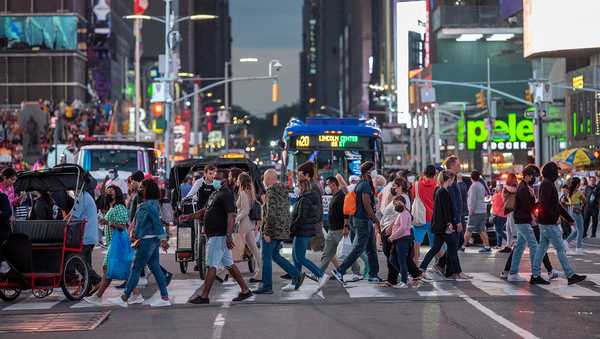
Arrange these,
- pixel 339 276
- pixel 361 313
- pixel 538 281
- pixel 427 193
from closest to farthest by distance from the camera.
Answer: pixel 361 313 → pixel 538 281 → pixel 339 276 → pixel 427 193

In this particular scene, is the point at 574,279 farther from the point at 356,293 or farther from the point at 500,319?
the point at 500,319

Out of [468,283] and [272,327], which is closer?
[272,327]

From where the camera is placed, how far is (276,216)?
707 inches

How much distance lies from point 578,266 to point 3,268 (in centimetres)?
1102

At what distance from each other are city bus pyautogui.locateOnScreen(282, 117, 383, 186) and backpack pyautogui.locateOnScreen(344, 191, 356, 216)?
50.3ft

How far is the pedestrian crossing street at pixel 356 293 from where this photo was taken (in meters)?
17.4

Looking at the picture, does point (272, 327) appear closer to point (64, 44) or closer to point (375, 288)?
point (375, 288)

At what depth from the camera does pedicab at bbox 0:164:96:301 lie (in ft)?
57.2

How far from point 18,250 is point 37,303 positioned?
88 centimetres

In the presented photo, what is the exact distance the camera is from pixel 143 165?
42.0m

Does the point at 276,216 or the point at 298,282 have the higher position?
the point at 276,216

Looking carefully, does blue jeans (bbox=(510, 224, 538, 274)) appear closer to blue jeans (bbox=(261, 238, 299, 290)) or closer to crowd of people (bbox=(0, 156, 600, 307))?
crowd of people (bbox=(0, 156, 600, 307))

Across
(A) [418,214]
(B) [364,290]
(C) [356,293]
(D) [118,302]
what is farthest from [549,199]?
(D) [118,302]

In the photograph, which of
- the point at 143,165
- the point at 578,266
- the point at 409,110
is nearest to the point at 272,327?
the point at 578,266
